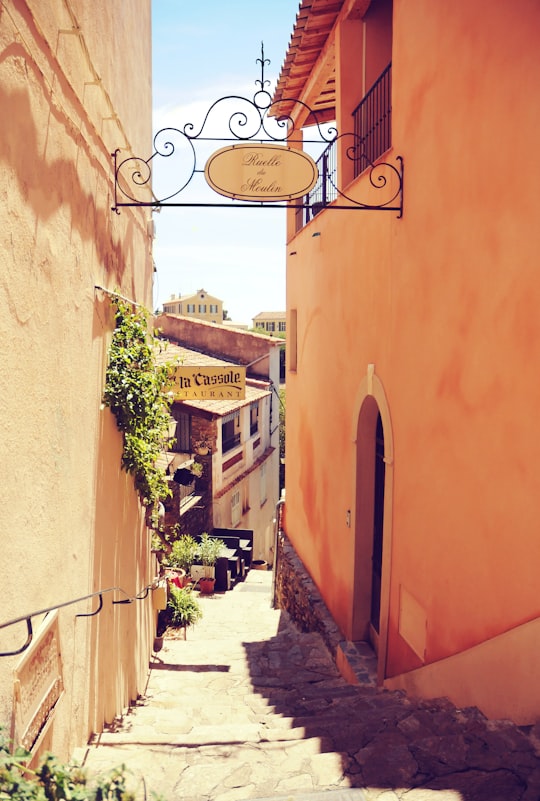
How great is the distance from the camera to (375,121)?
24.1ft

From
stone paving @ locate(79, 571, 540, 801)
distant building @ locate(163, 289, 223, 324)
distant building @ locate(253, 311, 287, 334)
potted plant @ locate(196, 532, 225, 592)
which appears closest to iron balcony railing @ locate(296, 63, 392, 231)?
stone paving @ locate(79, 571, 540, 801)

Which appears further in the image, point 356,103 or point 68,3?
point 356,103

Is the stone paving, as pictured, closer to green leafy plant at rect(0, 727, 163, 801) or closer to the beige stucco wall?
green leafy plant at rect(0, 727, 163, 801)

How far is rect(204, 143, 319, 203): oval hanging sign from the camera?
5309mm

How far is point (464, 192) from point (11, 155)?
10.2ft

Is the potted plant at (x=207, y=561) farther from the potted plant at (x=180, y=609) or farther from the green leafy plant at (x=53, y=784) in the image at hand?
the green leafy plant at (x=53, y=784)

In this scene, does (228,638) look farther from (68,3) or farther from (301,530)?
(68,3)

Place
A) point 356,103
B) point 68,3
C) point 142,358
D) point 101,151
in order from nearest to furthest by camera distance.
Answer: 1. point 68,3
2. point 101,151
3. point 142,358
4. point 356,103

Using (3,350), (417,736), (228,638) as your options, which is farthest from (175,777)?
(228,638)

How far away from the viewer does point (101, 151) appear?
16.0 ft

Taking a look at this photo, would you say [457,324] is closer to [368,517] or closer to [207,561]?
[368,517]

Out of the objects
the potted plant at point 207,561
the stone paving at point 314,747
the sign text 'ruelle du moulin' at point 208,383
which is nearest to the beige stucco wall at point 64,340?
the stone paving at point 314,747

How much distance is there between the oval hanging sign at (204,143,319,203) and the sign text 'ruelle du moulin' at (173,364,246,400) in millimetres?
2634

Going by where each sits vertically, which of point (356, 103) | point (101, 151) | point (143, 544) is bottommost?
point (143, 544)
